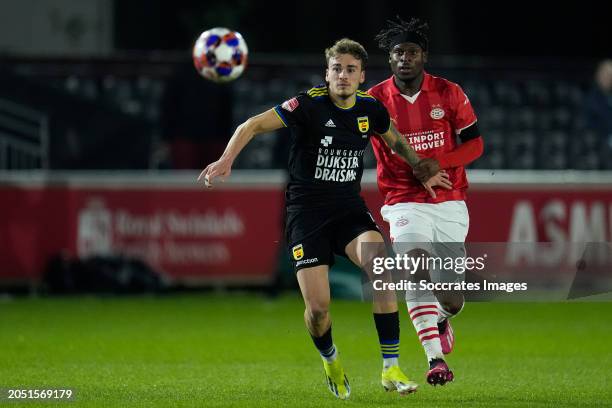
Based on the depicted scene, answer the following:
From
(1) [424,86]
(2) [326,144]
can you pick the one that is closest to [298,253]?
(2) [326,144]

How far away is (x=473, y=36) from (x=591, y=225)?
21.4 ft

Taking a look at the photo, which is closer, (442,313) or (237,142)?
(237,142)

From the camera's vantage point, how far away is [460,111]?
9.10m

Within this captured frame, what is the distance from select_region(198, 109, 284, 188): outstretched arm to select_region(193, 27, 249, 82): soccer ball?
9.79ft

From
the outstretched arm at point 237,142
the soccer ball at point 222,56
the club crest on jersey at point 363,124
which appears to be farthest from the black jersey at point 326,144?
the soccer ball at point 222,56

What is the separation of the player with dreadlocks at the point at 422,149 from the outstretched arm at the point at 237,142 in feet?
3.74

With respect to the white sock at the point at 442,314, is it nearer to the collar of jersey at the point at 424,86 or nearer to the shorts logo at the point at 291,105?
the collar of jersey at the point at 424,86

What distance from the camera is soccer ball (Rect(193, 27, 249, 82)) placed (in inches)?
438

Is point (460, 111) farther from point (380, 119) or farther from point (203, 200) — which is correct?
point (203, 200)

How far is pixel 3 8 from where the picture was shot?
20.5 m

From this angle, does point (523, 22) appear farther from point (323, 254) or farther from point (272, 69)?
point (323, 254)

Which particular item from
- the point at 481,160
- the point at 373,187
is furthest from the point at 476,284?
the point at 481,160

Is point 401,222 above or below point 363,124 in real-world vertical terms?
below

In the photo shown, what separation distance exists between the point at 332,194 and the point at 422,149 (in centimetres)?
99
